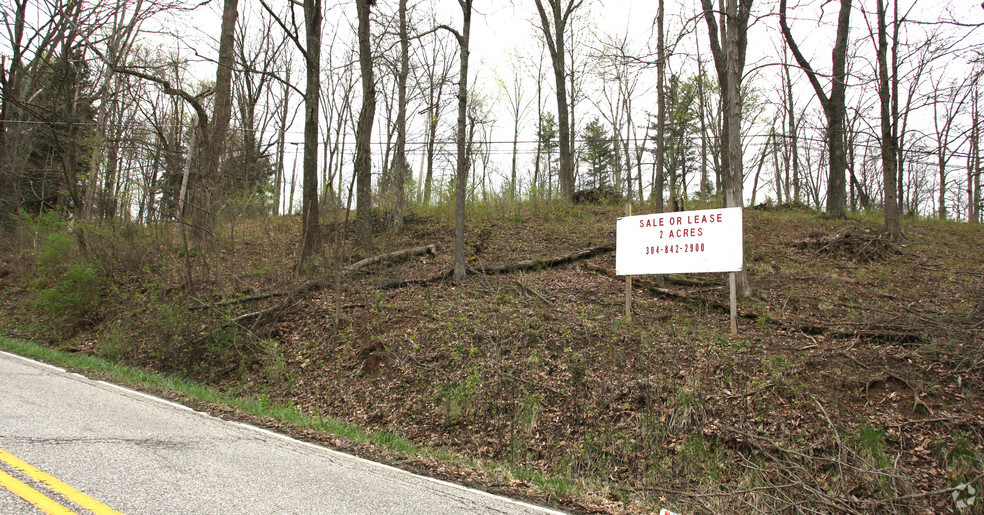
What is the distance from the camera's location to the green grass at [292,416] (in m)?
4.87

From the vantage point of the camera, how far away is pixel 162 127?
13.3 m

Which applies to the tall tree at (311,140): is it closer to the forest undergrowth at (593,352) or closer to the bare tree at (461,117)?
the forest undergrowth at (593,352)

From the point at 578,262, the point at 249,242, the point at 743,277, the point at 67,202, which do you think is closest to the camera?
the point at 743,277

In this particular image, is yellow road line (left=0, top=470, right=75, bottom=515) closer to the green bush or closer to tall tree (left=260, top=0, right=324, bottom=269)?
tall tree (left=260, top=0, right=324, bottom=269)

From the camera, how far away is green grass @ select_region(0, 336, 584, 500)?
4867 millimetres

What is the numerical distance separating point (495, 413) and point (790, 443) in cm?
348

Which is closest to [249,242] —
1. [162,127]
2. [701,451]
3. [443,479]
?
[162,127]

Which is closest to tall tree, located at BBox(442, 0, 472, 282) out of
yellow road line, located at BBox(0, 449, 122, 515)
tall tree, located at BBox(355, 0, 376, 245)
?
tall tree, located at BBox(355, 0, 376, 245)

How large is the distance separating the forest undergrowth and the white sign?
39.5 inches

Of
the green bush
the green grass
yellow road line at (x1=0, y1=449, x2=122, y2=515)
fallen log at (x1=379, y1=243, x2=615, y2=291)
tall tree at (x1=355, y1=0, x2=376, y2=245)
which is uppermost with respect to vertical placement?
tall tree at (x1=355, y1=0, x2=376, y2=245)

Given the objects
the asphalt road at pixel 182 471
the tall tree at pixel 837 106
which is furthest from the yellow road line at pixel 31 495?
the tall tree at pixel 837 106

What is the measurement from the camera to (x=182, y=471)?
150 inches

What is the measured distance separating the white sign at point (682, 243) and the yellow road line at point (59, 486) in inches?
290

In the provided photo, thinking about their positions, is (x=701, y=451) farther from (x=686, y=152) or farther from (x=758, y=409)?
(x=686, y=152)
